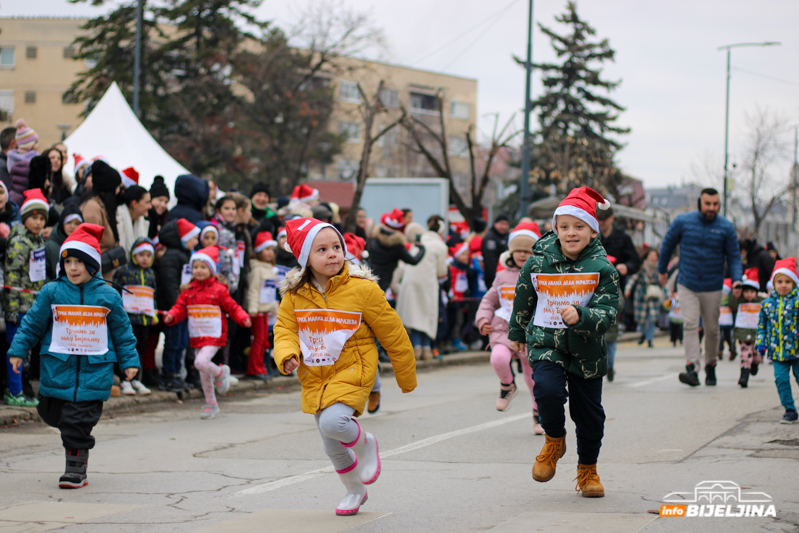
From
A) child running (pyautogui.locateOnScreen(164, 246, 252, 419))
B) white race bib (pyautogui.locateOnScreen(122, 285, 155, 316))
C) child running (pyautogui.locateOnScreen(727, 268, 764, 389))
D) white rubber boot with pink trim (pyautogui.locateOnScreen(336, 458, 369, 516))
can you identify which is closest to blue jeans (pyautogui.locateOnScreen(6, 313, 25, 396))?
white race bib (pyautogui.locateOnScreen(122, 285, 155, 316))

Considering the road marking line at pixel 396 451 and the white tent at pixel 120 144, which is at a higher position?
the white tent at pixel 120 144

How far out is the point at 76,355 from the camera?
21.1 ft

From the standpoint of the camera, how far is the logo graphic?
4891mm

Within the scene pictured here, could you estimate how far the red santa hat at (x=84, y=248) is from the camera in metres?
6.52

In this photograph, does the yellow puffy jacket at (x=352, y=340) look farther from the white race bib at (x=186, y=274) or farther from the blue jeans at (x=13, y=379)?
the white race bib at (x=186, y=274)

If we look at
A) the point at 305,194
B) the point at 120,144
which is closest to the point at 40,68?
the point at 120,144

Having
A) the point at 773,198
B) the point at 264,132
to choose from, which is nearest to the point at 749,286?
the point at 264,132

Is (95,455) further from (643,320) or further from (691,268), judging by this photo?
(643,320)

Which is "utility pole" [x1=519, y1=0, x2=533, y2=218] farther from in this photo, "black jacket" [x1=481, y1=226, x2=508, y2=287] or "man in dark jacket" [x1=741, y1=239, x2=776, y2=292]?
"man in dark jacket" [x1=741, y1=239, x2=776, y2=292]

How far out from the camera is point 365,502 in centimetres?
551

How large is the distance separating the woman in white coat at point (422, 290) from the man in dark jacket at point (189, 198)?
4.50m

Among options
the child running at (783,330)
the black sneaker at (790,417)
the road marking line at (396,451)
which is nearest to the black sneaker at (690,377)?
the child running at (783,330)

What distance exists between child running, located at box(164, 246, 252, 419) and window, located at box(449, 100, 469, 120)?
70.4 meters

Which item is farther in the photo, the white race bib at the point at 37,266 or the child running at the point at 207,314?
the child running at the point at 207,314
